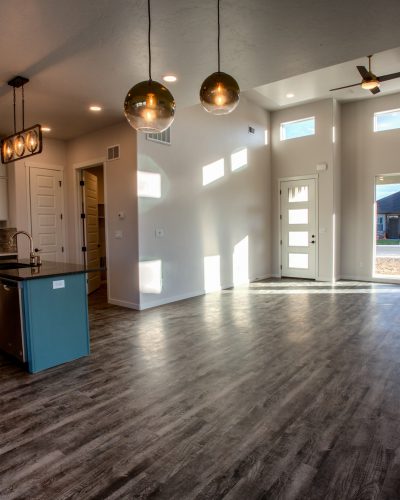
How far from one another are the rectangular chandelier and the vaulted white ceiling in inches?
21.5

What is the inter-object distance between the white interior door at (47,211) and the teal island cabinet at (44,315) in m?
3.06

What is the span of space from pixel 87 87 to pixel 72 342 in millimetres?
2983

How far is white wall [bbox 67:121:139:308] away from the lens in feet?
18.5

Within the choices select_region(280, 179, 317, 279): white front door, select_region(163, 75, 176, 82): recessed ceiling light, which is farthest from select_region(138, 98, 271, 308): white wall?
select_region(163, 75, 176, 82): recessed ceiling light

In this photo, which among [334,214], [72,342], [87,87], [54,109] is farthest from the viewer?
[334,214]

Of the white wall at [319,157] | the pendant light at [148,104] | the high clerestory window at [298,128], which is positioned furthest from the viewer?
the high clerestory window at [298,128]

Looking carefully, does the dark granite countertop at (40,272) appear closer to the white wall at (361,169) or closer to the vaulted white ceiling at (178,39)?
the vaulted white ceiling at (178,39)

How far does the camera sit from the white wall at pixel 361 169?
794 cm

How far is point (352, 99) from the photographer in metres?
8.11

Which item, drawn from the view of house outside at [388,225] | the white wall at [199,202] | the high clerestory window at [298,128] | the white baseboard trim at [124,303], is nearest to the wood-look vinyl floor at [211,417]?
the white baseboard trim at [124,303]

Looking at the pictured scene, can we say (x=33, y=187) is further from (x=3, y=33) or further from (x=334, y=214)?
(x=334, y=214)

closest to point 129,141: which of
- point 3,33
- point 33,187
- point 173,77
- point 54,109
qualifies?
point 54,109

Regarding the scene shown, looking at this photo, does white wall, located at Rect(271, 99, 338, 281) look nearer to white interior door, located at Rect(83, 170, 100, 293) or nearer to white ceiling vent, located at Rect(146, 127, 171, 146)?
white ceiling vent, located at Rect(146, 127, 171, 146)

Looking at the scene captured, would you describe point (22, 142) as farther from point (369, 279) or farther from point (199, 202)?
point (369, 279)
